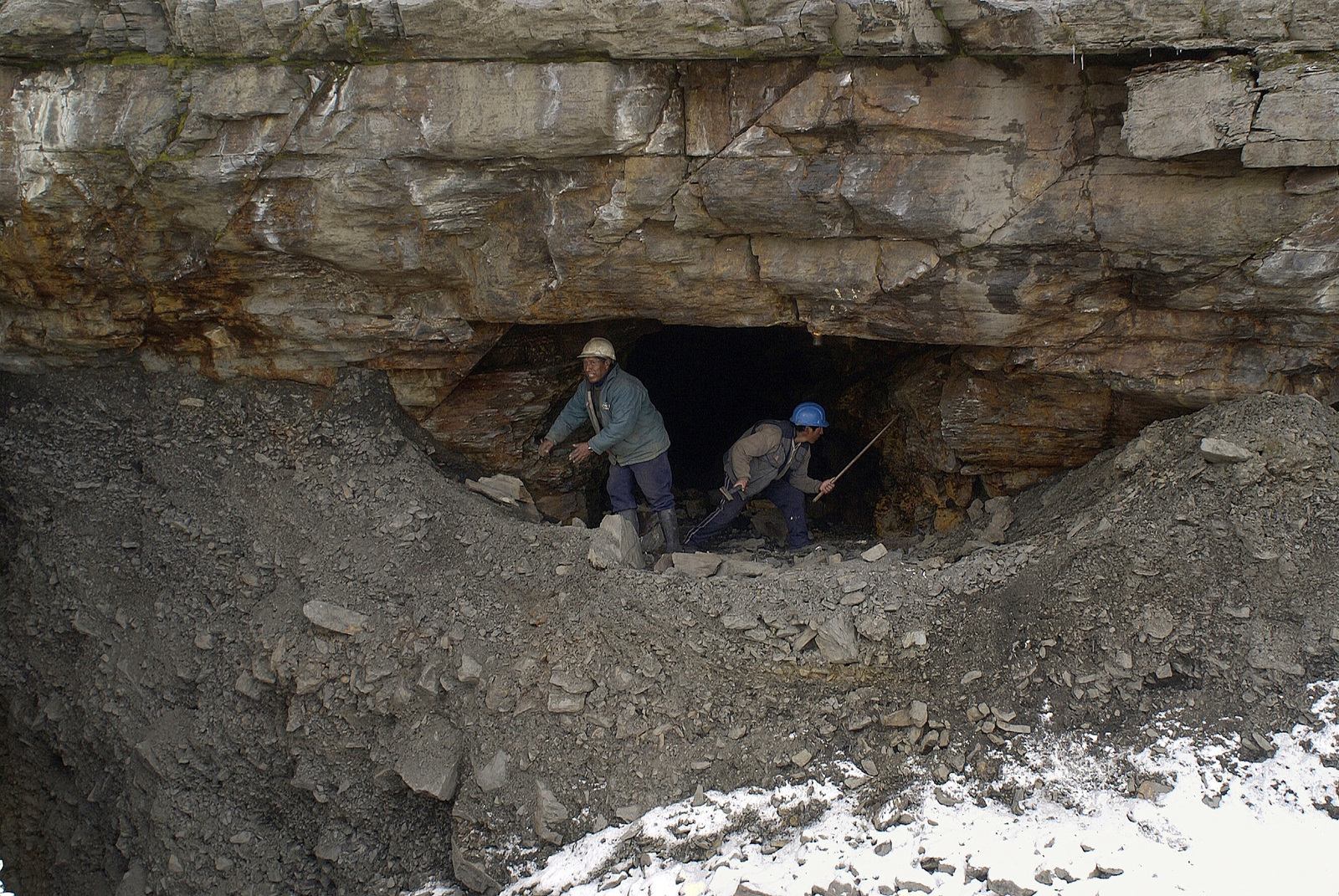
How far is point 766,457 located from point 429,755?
131 inches

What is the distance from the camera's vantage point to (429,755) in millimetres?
4547

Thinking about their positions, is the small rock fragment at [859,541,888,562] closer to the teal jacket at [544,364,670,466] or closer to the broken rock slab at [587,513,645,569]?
the broken rock slab at [587,513,645,569]

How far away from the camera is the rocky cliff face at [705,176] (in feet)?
12.1

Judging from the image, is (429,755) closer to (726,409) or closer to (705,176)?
(705,176)

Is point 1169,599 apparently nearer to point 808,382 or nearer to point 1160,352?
point 1160,352

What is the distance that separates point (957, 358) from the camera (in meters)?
5.75

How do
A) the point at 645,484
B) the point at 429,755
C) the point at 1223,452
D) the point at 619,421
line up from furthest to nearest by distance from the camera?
1. the point at 645,484
2. the point at 619,421
3. the point at 429,755
4. the point at 1223,452

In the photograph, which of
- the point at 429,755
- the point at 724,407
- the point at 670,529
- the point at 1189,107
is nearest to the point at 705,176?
the point at 1189,107

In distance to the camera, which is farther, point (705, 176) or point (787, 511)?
point (787, 511)

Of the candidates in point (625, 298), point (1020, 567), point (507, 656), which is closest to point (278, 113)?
point (625, 298)

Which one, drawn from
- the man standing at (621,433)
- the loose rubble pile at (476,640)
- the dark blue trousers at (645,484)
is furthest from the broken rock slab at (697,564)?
the dark blue trousers at (645,484)

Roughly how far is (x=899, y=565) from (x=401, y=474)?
11.1 ft

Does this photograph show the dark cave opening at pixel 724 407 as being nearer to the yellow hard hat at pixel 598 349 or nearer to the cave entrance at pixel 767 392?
the cave entrance at pixel 767 392

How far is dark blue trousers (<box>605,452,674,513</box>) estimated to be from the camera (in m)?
6.27
